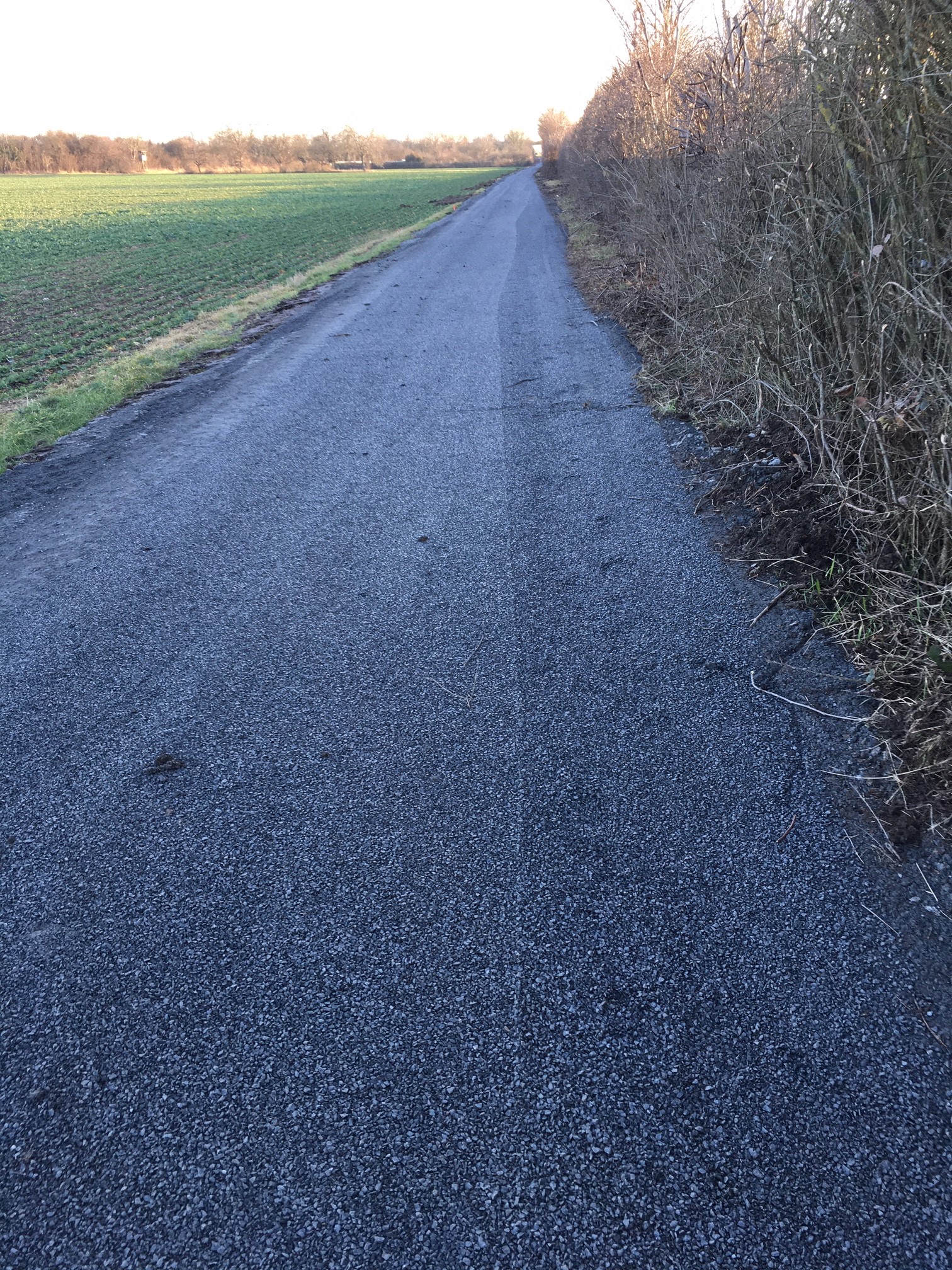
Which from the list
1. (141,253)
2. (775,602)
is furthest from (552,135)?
(775,602)

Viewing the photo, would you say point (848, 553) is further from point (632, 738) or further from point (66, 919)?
point (66, 919)

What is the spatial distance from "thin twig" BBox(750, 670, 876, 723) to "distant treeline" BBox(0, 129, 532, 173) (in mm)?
101981

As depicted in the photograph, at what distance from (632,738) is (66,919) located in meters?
2.10

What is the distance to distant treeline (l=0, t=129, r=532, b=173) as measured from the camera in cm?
8062

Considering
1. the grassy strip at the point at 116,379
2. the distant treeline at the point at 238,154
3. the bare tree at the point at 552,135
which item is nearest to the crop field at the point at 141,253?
the grassy strip at the point at 116,379

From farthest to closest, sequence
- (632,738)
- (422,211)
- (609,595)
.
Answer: (422,211), (609,595), (632,738)

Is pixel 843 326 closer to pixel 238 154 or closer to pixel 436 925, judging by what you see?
pixel 436 925

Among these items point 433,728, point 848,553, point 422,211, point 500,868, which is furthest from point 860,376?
point 422,211

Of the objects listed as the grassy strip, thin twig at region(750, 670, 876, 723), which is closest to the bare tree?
the grassy strip

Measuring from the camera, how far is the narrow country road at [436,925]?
164 centimetres

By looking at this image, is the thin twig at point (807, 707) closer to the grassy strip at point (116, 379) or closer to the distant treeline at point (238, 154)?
the grassy strip at point (116, 379)

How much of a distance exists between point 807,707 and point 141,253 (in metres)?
24.5

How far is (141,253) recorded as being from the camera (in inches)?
846

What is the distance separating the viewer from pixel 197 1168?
172cm
